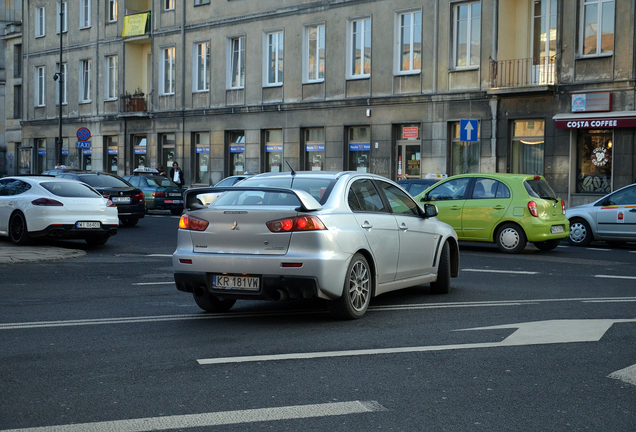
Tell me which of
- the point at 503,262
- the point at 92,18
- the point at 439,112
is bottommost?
the point at 503,262

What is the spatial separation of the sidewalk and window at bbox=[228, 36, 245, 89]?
69.0 feet

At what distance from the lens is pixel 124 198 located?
23.5 meters

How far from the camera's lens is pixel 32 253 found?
15.7m

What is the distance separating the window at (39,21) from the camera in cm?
5109

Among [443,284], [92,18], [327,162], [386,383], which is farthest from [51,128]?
[386,383]

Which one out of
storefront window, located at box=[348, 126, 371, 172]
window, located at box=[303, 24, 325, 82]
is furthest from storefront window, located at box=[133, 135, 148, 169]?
storefront window, located at box=[348, 126, 371, 172]

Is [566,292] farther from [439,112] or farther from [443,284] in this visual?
[439,112]

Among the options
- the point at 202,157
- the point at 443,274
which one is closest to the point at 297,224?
the point at 443,274

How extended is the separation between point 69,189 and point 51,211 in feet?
2.54

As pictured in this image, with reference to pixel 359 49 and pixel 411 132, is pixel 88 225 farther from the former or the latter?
pixel 359 49

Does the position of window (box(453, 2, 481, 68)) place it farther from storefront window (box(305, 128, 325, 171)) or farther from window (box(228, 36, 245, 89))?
window (box(228, 36, 245, 89))

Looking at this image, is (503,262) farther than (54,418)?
Yes

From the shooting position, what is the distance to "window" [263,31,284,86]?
35.8 metres

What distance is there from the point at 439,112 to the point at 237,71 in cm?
1114
